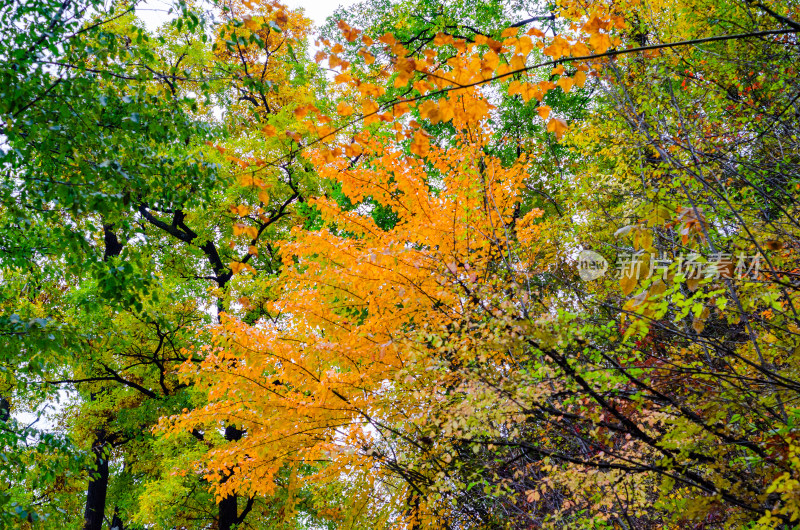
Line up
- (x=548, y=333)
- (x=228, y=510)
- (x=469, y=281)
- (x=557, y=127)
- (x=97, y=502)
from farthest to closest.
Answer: (x=97, y=502)
(x=228, y=510)
(x=469, y=281)
(x=548, y=333)
(x=557, y=127)

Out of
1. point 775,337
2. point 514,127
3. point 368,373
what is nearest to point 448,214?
point 368,373

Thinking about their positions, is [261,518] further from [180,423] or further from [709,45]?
[709,45]

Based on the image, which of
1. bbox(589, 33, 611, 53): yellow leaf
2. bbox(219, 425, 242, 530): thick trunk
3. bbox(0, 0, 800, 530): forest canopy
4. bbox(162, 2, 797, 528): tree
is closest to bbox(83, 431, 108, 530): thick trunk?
bbox(0, 0, 800, 530): forest canopy

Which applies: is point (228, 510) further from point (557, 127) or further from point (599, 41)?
point (599, 41)

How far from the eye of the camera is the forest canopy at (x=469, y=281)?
2822 millimetres

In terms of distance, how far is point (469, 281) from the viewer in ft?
12.1

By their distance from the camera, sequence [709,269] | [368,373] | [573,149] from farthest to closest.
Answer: [573,149] → [368,373] → [709,269]

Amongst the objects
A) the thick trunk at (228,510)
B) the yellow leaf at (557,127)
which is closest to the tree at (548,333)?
the yellow leaf at (557,127)

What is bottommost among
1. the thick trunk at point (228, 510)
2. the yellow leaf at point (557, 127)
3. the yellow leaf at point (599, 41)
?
the thick trunk at point (228, 510)

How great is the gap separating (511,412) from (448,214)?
3197 millimetres

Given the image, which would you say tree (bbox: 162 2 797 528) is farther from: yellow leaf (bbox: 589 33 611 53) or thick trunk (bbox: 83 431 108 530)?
thick trunk (bbox: 83 431 108 530)

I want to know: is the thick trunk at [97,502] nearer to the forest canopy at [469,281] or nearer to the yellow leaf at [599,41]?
the forest canopy at [469,281]

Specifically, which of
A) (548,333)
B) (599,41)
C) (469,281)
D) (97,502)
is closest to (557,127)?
(599,41)

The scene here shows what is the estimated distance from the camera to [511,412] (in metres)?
3.56
